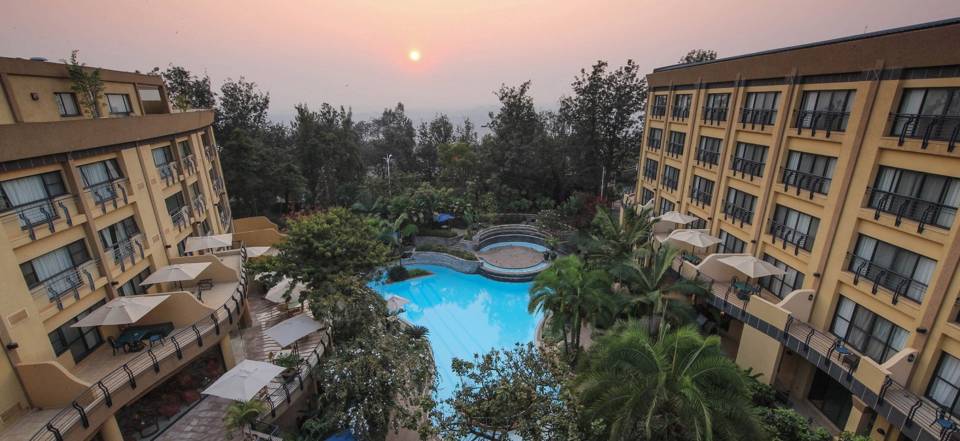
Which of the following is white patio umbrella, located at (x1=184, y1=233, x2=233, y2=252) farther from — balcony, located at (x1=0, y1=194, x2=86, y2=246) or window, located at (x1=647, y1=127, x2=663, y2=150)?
window, located at (x1=647, y1=127, x2=663, y2=150)

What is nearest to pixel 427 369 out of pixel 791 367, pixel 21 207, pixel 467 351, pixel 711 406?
pixel 467 351

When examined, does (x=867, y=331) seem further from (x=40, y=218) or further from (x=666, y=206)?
(x=40, y=218)

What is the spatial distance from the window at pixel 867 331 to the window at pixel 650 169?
16.8 m

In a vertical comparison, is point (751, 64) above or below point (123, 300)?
above

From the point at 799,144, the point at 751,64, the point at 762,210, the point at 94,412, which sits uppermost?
the point at 751,64

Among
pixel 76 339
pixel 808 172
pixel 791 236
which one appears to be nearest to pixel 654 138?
pixel 808 172

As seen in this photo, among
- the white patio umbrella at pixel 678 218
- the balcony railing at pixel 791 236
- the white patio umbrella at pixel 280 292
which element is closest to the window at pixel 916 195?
the balcony railing at pixel 791 236

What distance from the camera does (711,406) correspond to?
37.3ft

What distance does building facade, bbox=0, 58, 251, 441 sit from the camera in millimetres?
Answer: 11961

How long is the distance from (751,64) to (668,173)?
1023 centimetres

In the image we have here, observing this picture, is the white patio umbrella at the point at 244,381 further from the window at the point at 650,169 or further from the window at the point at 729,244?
the window at the point at 650,169

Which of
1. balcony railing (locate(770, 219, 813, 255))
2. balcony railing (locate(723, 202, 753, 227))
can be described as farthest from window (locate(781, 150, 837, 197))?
balcony railing (locate(723, 202, 753, 227))

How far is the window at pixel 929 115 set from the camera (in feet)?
40.8

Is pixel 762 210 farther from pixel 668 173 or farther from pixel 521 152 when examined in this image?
pixel 521 152
